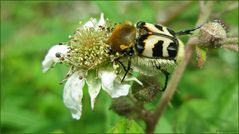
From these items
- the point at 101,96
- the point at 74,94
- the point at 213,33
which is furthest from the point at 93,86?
the point at 101,96

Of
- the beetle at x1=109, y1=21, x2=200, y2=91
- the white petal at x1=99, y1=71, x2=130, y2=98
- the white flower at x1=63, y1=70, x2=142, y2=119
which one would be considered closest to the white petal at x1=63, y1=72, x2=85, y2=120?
the white flower at x1=63, y1=70, x2=142, y2=119

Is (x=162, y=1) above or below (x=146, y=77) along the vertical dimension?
above

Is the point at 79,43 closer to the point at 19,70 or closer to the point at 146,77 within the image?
the point at 146,77

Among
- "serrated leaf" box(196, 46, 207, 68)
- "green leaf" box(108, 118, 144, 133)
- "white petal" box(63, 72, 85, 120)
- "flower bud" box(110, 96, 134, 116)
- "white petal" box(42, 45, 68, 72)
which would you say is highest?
"white petal" box(42, 45, 68, 72)

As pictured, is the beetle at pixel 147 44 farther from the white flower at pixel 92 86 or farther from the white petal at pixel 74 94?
the white petal at pixel 74 94

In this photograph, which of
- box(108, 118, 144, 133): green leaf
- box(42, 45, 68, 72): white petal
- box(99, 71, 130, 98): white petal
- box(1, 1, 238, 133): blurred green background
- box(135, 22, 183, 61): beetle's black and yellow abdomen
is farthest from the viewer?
box(1, 1, 238, 133): blurred green background

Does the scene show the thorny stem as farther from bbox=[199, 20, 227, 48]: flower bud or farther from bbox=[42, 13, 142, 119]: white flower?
bbox=[42, 13, 142, 119]: white flower

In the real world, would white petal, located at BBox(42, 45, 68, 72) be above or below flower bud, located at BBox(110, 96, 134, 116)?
above

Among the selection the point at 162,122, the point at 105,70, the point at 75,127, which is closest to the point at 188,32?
the point at 105,70
